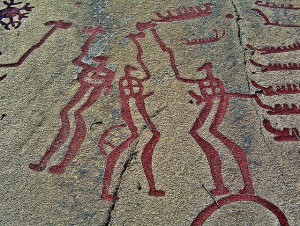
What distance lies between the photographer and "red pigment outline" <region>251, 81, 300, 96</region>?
8.27 ft

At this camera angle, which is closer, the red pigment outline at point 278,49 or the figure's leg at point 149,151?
the figure's leg at point 149,151

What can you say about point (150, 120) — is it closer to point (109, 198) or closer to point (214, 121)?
point (214, 121)

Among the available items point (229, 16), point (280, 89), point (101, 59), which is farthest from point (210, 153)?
point (229, 16)

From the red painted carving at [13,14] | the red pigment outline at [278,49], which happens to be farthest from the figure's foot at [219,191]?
the red painted carving at [13,14]

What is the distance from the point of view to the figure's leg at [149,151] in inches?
84.5

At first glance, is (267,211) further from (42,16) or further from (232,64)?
(42,16)

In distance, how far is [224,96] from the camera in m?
2.51

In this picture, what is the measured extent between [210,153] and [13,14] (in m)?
1.61

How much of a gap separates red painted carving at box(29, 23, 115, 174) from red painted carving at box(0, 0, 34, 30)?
0.44 metres

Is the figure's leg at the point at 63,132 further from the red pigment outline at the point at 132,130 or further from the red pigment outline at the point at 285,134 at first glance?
the red pigment outline at the point at 285,134

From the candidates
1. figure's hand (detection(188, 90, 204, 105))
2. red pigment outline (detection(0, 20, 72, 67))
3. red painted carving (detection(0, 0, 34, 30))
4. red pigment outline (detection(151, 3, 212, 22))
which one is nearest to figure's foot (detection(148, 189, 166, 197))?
figure's hand (detection(188, 90, 204, 105))

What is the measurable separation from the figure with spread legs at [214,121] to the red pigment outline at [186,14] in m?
0.28

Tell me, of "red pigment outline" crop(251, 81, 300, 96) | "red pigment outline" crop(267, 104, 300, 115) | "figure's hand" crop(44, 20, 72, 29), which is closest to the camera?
"red pigment outline" crop(267, 104, 300, 115)

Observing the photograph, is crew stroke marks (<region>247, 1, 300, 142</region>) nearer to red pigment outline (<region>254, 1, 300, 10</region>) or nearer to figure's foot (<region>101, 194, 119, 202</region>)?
red pigment outline (<region>254, 1, 300, 10</region>)
